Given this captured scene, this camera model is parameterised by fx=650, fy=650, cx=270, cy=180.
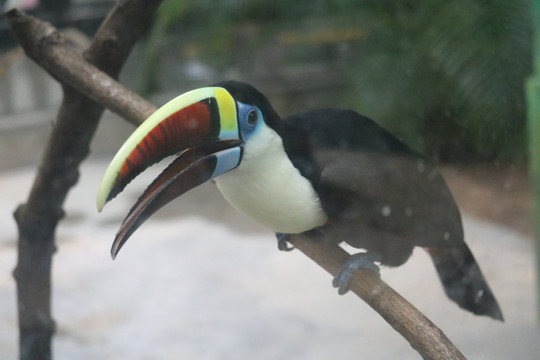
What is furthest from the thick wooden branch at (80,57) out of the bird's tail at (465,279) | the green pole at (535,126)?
the green pole at (535,126)

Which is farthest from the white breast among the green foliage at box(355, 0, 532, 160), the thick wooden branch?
the green foliage at box(355, 0, 532, 160)

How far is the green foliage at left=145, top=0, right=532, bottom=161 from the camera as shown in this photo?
2.03m

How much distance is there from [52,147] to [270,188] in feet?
2.07

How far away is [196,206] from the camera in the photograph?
3.00m

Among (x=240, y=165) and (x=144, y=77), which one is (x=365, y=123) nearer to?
(x=240, y=165)

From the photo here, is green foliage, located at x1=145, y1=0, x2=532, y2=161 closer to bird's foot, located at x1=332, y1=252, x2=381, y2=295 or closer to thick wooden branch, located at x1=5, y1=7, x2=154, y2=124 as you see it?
thick wooden branch, located at x1=5, y1=7, x2=154, y2=124

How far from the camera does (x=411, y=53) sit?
2852mm

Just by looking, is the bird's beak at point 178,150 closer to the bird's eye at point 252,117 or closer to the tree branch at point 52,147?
the bird's eye at point 252,117

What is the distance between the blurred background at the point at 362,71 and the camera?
2047mm

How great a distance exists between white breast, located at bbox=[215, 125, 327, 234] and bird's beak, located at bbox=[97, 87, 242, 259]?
50 mm

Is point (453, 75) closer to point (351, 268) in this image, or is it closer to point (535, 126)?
point (535, 126)

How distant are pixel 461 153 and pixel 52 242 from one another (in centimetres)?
155

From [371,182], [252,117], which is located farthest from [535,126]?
[252,117]

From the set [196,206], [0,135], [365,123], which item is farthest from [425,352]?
[0,135]
